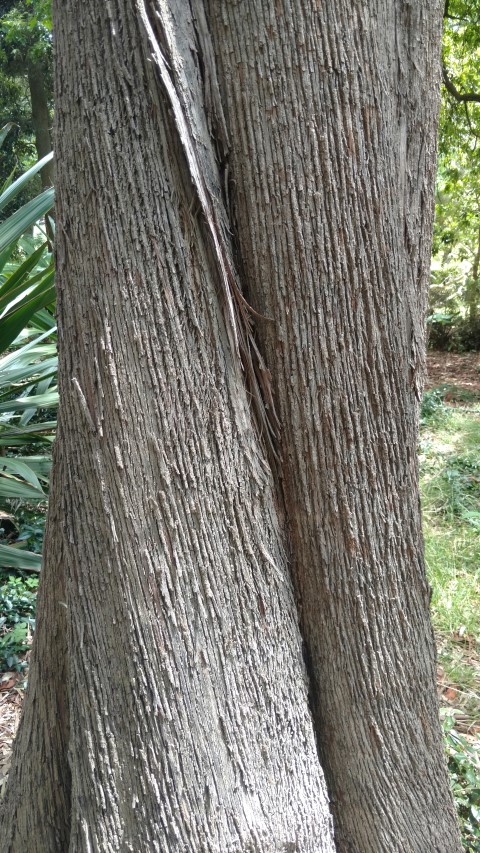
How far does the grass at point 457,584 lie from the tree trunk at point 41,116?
27.8 feet

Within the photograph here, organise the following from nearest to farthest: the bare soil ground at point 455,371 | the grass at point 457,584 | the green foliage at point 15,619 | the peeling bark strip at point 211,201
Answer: the peeling bark strip at point 211,201, the grass at point 457,584, the green foliage at point 15,619, the bare soil ground at point 455,371

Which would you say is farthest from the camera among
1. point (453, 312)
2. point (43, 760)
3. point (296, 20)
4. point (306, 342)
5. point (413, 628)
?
point (453, 312)

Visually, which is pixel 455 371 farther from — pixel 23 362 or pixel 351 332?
pixel 351 332

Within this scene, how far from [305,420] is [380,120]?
600 mm

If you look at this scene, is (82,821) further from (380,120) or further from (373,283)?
(380,120)

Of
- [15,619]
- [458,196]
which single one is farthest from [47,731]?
[458,196]

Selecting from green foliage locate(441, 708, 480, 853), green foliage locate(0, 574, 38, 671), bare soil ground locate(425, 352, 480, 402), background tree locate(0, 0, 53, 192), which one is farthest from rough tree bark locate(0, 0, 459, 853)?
background tree locate(0, 0, 53, 192)

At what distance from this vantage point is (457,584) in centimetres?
384

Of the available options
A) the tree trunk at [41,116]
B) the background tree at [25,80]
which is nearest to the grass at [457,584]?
the background tree at [25,80]

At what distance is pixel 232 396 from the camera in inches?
52.2

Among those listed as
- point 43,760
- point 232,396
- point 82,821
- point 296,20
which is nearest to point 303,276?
point 232,396

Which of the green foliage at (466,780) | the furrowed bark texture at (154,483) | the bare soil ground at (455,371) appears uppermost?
the furrowed bark texture at (154,483)

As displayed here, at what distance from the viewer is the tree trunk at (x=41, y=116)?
462 inches

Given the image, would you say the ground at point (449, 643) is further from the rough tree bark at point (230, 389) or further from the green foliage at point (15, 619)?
the rough tree bark at point (230, 389)
